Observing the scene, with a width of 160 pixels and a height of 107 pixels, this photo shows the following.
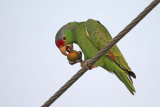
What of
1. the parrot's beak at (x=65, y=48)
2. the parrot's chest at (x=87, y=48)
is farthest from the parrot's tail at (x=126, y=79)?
the parrot's beak at (x=65, y=48)

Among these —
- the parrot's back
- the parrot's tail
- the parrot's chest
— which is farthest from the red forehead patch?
the parrot's tail

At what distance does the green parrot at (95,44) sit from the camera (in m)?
4.77

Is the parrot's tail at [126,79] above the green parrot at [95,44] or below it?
below

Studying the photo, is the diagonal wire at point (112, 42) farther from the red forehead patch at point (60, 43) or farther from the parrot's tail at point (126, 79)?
the red forehead patch at point (60, 43)

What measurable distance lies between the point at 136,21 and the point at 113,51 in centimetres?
214

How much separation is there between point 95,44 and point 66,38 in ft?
1.98

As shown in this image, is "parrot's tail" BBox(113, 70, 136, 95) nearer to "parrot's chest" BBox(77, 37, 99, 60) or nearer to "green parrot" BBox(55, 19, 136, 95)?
"green parrot" BBox(55, 19, 136, 95)

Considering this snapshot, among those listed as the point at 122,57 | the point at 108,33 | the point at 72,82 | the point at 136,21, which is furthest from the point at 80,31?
the point at 136,21

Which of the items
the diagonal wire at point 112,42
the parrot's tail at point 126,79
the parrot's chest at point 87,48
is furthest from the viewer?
the parrot's chest at point 87,48

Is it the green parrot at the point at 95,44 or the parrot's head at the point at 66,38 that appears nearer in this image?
the green parrot at the point at 95,44

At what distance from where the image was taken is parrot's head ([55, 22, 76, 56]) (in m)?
5.14

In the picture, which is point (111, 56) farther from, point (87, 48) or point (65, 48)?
point (65, 48)

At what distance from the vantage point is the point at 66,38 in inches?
202

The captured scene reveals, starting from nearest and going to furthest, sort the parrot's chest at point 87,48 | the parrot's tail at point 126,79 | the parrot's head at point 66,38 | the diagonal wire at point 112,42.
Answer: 1. the diagonal wire at point 112,42
2. the parrot's tail at point 126,79
3. the parrot's chest at point 87,48
4. the parrot's head at point 66,38
